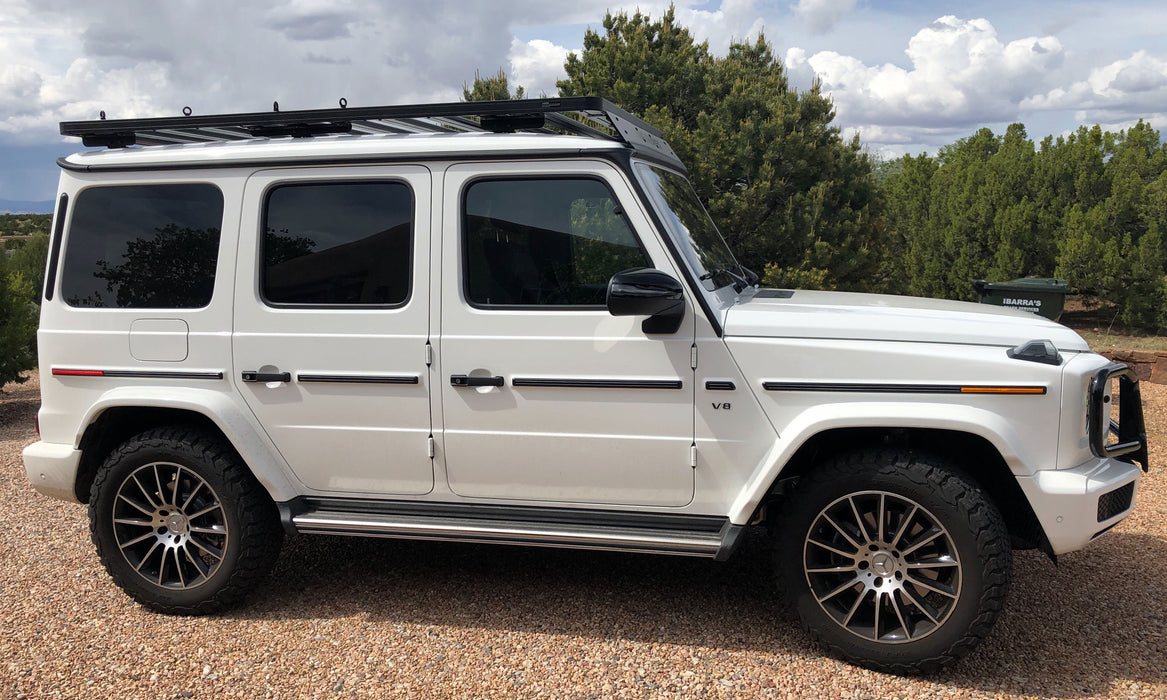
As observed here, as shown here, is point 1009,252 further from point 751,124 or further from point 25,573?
point 25,573

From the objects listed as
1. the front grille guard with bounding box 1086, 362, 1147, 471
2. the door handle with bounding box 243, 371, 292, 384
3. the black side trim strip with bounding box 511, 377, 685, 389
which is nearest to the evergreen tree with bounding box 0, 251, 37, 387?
the door handle with bounding box 243, 371, 292, 384

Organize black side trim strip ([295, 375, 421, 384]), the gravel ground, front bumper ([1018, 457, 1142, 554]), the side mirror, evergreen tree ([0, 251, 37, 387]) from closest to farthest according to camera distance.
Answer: front bumper ([1018, 457, 1142, 554])
the side mirror
the gravel ground
black side trim strip ([295, 375, 421, 384])
evergreen tree ([0, 251, 37, 387])

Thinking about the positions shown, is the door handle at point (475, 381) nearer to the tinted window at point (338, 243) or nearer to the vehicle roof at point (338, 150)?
the tinted window at point (338, 243)

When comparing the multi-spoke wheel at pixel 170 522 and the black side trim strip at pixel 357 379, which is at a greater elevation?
the black side trim strip at pixel 357 379

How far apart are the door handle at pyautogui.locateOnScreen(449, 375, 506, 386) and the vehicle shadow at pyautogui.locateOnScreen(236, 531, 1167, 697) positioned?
1.14 meters

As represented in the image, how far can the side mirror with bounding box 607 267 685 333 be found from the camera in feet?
11.1

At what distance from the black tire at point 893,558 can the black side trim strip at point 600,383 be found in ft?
2.27

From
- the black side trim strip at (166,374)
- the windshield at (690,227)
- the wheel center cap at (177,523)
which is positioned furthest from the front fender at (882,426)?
the wheel center cap at (177,523)

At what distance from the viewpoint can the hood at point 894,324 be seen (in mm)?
3447

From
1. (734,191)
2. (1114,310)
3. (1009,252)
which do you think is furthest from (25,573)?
(1114,310)

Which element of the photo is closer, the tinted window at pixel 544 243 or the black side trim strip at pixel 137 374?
the tinted window at pixel 544 243

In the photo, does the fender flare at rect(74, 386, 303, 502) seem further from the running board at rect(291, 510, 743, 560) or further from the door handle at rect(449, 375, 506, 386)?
the door handle at rect(449, 375, 506, 386)

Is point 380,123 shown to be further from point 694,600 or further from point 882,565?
point 882,565

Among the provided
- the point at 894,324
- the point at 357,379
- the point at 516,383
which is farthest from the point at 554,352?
the point at 894,324
